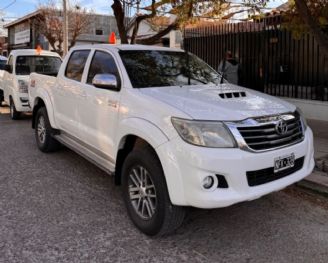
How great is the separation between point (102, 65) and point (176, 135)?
2.10 meters

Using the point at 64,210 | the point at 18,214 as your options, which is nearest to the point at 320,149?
the point at 64,210

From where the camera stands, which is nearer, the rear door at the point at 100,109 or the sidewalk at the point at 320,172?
the rear door at the point at 100,109

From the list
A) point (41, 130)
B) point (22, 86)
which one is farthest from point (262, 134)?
point (22, 86)

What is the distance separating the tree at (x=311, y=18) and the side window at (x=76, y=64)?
3.24 m

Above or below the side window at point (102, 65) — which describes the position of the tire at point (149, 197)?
below

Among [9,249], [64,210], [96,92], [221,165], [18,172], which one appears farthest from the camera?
[18,172]

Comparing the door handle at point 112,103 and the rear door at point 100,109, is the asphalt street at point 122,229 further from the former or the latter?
the door handle at point 112,103

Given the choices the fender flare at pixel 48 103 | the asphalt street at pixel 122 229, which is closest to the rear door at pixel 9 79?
the fender flare at pixel 48 103

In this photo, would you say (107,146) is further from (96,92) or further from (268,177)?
(268,177)

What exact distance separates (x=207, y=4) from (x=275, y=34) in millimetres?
2167

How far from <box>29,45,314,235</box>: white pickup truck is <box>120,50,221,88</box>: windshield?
0.05 ft

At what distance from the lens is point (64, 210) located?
4711 millimetres

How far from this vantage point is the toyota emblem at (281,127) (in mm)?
3969

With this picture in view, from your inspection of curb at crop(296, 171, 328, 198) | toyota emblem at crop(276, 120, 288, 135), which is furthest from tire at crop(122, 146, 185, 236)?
curb at crop(296, 171, 328, 198)
